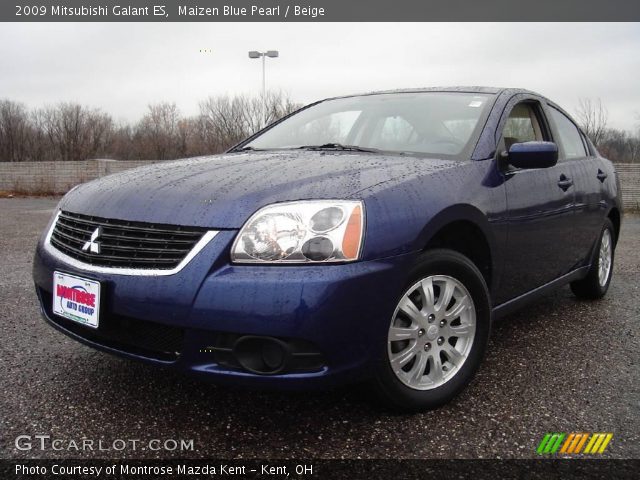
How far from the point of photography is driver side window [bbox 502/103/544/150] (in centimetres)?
294

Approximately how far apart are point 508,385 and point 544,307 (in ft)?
5.33

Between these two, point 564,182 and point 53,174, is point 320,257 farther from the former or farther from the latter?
point 53,174

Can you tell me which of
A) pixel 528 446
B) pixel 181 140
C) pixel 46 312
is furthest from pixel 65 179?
pixel 528 446

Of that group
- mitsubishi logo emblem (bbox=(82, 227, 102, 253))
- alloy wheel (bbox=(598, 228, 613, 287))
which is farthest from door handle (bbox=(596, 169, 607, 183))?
mitsubishi logo emblem (bbox=(82, 227, 102, 253))

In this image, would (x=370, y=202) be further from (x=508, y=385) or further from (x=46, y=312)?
(x=46, y=312)

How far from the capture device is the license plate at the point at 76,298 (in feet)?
6.66

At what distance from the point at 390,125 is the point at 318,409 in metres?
1.56

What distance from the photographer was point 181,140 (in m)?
33.3

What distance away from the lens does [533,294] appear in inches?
120

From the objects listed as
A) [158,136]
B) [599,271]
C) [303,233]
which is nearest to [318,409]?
[303,233]

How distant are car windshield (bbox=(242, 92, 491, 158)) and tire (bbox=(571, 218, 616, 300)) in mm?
1642

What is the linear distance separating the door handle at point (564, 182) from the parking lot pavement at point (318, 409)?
87cm

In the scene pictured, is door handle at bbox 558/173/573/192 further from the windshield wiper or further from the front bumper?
the front bumper

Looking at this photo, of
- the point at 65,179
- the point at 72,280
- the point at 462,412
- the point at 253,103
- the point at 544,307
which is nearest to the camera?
the point at 72,280
